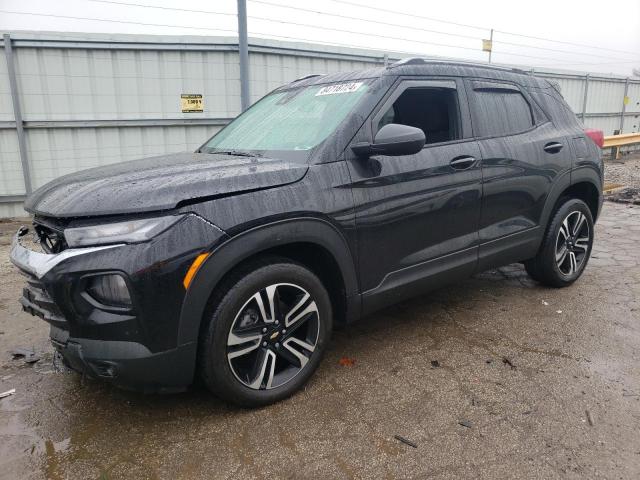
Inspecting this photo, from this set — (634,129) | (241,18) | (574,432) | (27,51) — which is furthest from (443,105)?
(634,129)

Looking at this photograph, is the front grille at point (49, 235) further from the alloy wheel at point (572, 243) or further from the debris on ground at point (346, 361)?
the alloy wheel at point (572, 243)

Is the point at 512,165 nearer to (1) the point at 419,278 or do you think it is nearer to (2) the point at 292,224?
(1) the point at 419,278

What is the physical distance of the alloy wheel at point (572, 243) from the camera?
160 inches

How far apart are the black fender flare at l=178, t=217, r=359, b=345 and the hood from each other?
226 mm

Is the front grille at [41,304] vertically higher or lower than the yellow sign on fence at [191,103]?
lower

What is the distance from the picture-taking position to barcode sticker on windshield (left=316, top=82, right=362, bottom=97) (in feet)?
9.95

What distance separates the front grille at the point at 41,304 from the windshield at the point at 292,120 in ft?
4.47

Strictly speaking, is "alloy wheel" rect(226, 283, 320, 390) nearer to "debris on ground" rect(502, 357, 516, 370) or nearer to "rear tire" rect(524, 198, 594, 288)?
"debris on ground" rect(502, 357, 516, 370)

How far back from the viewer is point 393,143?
2.61 meters

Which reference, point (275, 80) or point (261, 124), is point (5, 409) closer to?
point (261, 124)

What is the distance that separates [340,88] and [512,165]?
4.48 ft

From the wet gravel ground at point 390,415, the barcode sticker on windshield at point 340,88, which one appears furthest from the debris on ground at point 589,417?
the barcode sticker on windshield at point 340,88

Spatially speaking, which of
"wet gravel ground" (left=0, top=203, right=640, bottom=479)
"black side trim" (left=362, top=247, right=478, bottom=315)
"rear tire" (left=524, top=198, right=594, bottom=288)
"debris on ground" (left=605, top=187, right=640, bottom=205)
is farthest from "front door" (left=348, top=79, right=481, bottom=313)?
"debris on ground" (left=605, top=187, right=640, bottom=205)

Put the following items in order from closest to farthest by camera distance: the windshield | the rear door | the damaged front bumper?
the damaged front bumper
the windshield
the rear door
